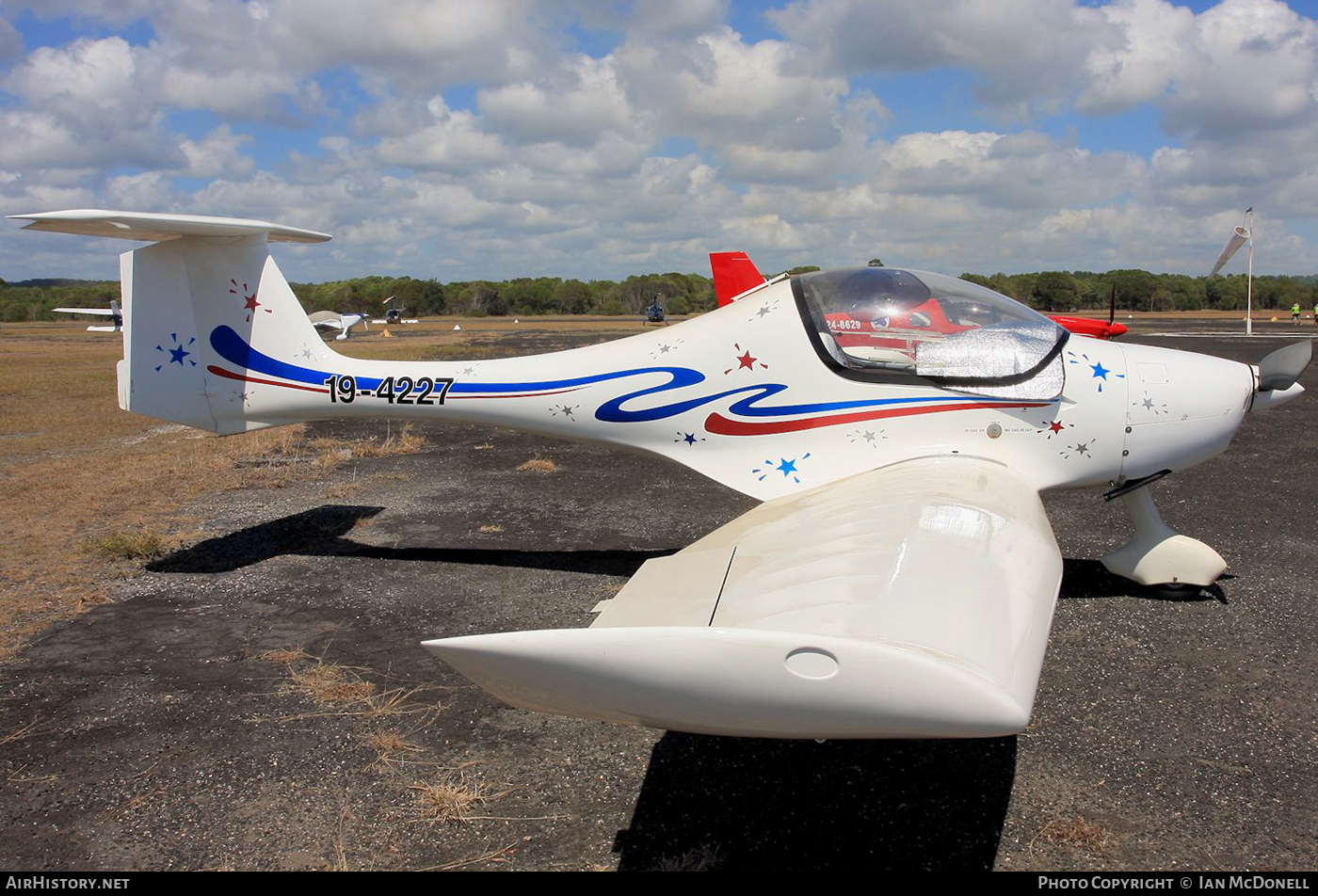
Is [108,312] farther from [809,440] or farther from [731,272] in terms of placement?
[809,440]

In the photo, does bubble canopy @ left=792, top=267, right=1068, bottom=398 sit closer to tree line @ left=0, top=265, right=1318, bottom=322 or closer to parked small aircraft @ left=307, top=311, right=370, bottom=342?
parked small aircraft @ left=307, top=311, right=370, bottom=342

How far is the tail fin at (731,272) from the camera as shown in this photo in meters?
25.8

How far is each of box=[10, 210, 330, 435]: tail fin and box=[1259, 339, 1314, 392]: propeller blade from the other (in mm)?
6877

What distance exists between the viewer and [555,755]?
3891mm

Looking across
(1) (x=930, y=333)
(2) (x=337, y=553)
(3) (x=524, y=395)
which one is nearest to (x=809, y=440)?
(1) (x=930, y=333)

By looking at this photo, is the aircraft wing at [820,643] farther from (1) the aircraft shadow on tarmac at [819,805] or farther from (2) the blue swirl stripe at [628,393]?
(2) the blue swirl stripe at [628,393]

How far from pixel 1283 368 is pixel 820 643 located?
4.87 m

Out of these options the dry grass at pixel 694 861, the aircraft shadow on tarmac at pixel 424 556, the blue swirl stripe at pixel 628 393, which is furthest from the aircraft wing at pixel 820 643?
the aircraft shadow on tarmac at pixel 424 556

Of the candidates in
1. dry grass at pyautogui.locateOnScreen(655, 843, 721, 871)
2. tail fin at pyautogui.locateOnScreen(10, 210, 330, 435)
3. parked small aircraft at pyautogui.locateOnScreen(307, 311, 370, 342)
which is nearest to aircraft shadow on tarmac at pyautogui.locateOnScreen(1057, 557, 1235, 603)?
dry grass at pyautogui.locateOnScreen(655, 843, 721, 871)

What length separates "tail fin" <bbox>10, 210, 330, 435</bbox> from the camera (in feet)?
21.9

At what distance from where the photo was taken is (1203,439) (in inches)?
212

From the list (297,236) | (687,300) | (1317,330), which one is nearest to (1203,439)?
(297,236)

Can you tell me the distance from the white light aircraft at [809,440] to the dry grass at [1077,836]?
0.98 meters

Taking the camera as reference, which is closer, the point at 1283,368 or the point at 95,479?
the point at 1283,368
